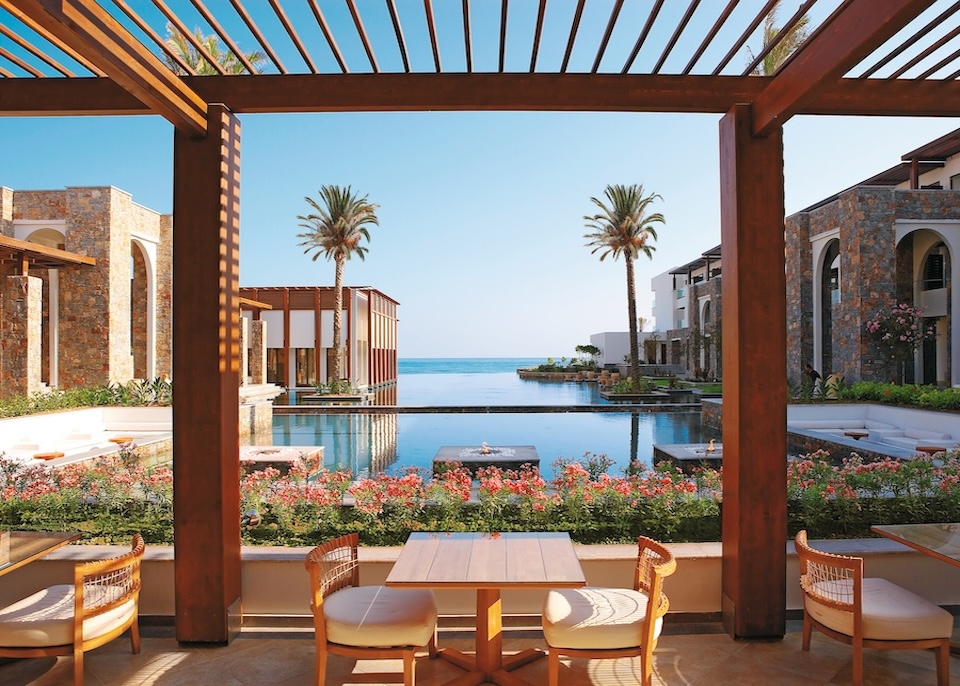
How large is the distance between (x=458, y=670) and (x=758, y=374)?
2520 millimetres

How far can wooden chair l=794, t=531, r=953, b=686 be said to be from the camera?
3.38m

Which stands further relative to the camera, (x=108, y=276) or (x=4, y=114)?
(x=108, y=276)

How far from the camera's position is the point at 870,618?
342cm

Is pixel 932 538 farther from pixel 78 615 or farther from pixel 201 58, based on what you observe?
pixel 201 58

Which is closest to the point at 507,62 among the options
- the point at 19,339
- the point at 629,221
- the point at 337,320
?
the point at 19,339

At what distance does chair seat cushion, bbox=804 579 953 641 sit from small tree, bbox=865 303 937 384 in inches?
651

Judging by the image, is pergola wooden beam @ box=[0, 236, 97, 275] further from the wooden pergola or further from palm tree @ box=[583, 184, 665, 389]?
palm tree @ box=[583, 184, 665, 389]

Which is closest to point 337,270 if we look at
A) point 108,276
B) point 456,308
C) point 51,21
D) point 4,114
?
point 108,276

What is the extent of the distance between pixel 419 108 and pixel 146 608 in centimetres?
368

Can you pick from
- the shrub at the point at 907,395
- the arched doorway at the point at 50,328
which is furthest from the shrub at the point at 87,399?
the shrub at the point at 907,395

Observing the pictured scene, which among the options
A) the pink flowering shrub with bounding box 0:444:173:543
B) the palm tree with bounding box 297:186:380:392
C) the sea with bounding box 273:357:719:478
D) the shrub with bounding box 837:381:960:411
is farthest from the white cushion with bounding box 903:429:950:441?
the palm tree with bounding box 297:186:380:392

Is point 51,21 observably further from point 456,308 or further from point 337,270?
point 456,308

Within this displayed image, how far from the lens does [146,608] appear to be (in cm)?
429

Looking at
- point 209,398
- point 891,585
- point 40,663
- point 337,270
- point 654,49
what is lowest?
point 40,663
